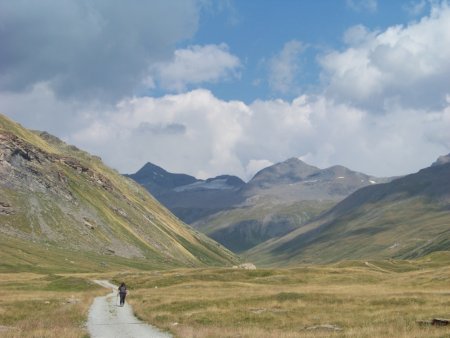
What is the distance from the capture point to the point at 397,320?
→ 35.9 m

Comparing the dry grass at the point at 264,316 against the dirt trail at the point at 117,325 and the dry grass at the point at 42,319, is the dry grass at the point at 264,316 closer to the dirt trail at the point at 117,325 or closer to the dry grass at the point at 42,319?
the dry grass at the point at 42,319

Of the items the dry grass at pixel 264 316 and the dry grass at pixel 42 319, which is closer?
the dry grass at pixel 42 319

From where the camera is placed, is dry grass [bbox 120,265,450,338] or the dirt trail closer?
dry grass [bbox 120,265,450,338]

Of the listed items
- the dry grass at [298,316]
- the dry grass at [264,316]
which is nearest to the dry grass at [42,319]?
the dry grass at [264,316]

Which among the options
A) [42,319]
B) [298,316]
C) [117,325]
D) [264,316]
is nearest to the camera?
[117,325]

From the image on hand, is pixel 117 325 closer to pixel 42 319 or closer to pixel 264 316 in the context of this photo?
pixel 42 319

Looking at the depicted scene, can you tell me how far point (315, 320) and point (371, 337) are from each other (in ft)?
43.3

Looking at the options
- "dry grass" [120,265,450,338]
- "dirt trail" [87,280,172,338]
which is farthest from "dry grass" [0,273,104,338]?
"dry grass" [120,265,450,338]

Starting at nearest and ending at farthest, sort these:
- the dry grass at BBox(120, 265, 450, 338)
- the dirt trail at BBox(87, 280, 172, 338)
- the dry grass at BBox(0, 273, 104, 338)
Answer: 1. the dry grass at BBox(0, 273, 104, 338)
2. the dry grass at BBox(120, 265, 450, 338)
3. the dirt trail at BBox(87, 280, 172, 338)

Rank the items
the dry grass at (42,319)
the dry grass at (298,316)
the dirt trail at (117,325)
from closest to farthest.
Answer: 1. the dry grass at (42,319)
2. the dry grass at (298,316)
3. the dirt trail at (117,325)

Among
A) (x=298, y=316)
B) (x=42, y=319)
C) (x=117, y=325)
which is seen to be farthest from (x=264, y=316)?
(x=42, y=319)

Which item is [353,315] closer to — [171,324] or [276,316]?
[276,316]

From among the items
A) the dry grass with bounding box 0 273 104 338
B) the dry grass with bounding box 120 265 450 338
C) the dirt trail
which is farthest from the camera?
the dirt trail

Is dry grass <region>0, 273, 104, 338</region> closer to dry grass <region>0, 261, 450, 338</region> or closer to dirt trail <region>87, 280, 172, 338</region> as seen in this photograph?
dry grass <region>0, 261, 450, 338</region>
